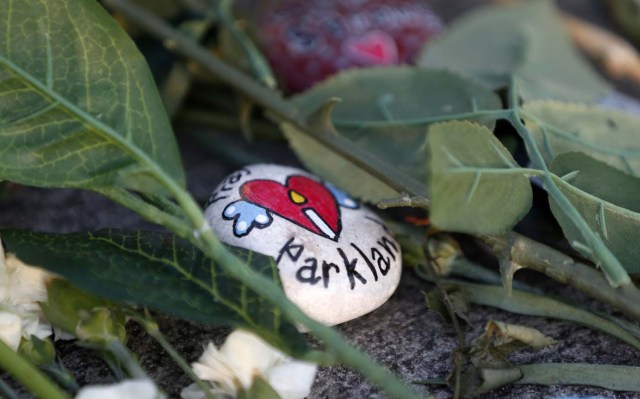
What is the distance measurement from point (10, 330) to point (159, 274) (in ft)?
0.35

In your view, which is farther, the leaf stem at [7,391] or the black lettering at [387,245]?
the black lettering at [387,245]

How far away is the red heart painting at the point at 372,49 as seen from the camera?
3.04 ft

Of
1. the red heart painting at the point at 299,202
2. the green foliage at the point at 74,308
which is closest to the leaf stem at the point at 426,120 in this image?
the red heart painting at the point at 299,202

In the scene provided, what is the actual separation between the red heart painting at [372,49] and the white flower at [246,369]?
0.51 metres

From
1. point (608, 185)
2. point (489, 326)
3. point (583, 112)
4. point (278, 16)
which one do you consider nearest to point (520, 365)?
point (489, 326)

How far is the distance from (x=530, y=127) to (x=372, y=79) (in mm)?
193

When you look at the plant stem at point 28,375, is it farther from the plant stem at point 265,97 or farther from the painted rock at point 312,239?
the plant stem at point 265,97

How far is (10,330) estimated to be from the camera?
515 millimetres

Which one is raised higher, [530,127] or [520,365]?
[530,127]

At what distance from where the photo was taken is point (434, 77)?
2.61 ft

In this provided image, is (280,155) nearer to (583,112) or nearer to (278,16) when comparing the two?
(278,16)

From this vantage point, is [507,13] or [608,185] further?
[507,13]

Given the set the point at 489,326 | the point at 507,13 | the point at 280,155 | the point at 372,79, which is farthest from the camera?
the point at 507,13

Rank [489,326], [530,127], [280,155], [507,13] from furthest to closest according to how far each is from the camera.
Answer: [507,13], [280,155], [530,127], [489,326]
